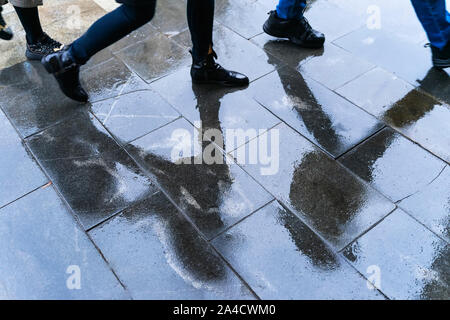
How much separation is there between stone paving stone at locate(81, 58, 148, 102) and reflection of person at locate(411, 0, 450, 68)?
2309 millimetres

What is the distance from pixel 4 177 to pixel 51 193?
376 millimetres

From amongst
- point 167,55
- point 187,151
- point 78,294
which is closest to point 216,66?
point 167,55

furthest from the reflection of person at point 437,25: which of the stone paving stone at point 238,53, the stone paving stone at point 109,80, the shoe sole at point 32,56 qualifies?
the shoe sole at point 32,56

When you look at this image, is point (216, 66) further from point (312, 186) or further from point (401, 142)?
point (401, 142)

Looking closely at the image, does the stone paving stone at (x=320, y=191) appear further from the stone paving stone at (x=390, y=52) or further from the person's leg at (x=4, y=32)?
the person's leg at (x=4, y=32)

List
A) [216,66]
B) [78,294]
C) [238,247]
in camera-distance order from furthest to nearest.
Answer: [216,66], [238,247], [78,294]

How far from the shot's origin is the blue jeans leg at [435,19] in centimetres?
326

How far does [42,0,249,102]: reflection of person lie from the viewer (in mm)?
2701

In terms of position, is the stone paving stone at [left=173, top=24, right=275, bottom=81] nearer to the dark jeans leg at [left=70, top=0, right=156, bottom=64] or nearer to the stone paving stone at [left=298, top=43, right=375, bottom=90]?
the stone paving stone at [left=298, top=43, right=375, bottom=90]

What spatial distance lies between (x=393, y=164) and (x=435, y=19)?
1.39 metres

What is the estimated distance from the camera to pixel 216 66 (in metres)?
3.33

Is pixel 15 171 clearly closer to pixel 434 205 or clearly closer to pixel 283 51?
pixel 283 51

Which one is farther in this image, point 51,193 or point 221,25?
point 221,25

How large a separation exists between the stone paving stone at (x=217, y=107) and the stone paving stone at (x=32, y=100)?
2.45ft
